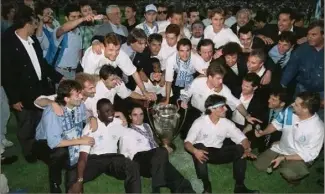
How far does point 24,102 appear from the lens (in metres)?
5.44

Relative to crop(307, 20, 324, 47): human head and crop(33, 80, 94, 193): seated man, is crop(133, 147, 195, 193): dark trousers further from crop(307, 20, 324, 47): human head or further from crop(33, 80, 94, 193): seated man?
crop(307, 20, 324, 47): human head

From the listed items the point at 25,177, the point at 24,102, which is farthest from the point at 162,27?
the point at 25,177

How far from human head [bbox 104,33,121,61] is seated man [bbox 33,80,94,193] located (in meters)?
1.01

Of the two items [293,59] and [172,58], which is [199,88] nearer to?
[172,58]

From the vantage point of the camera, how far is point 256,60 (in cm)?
586

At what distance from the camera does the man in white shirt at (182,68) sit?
19.6 feet

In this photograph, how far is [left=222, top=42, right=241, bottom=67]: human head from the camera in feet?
19.8

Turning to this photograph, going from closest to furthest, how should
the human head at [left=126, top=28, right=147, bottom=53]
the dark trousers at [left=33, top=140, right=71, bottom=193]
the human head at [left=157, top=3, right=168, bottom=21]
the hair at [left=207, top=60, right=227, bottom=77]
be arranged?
the dark trousers at [left=33, top=140, right=71, bottom=193]
the hair at [left=207, top=60, right=227, bottom=77]
the human head at [left=126, top=28, right=147, bottom=53]
the human head at [left=157, top=3, right=168, bottom=21]

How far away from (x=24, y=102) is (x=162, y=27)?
3.12 m

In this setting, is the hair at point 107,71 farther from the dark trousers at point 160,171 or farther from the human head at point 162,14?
the human head at point 162,14

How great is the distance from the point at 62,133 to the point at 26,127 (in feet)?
3.43

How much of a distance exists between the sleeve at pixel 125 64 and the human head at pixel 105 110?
43.7 inches

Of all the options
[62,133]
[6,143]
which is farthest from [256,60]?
[6,143]

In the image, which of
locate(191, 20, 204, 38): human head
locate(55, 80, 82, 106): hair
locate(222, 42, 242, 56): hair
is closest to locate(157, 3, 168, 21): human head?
locate(191, 20, 204, 38): human head
